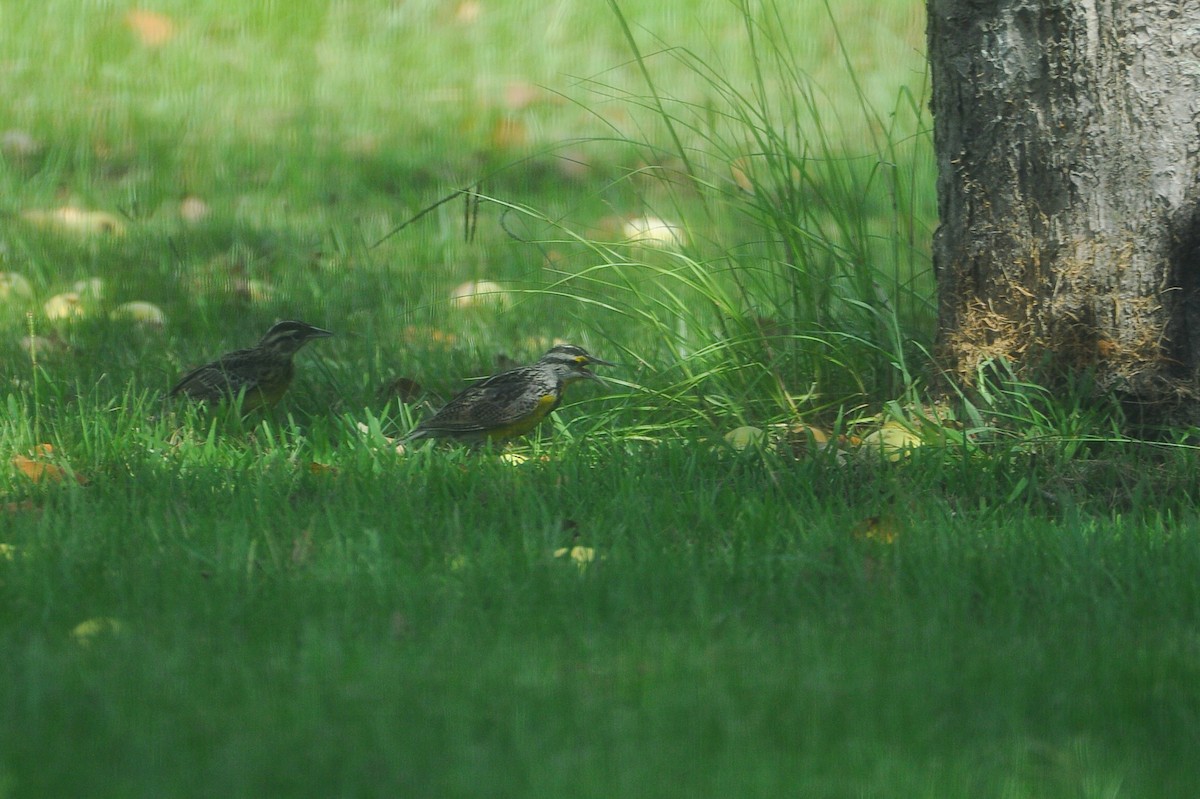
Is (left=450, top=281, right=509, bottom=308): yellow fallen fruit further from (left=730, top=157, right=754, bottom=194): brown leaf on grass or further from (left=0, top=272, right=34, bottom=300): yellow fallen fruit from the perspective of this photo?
(left=0, top=272, right=34, bottom=300): yellow fallen fruit

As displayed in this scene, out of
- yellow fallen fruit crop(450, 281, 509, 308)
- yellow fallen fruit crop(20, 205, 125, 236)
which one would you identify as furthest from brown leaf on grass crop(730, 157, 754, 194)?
yellow fallen fruit crop(20, 205, 125, 236)

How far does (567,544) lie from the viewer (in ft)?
12.6

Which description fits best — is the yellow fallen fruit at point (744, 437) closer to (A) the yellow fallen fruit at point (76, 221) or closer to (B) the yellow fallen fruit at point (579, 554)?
(B) the yellow fallen fruit at point (579, 554)

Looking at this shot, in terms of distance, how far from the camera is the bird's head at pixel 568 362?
5.32 m

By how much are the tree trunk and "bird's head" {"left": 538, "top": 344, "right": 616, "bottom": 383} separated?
136 cm

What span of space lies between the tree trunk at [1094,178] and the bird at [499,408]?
142 centimetres

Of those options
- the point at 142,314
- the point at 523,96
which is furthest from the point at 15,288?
the point at 523,96

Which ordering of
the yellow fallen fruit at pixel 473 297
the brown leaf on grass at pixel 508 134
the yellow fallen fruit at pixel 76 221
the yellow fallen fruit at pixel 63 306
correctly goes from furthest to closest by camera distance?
the brown leaf on grass at pixel 508 134 → the yellow fallen fruit at pixel 76 221 → the yellow fallen fruit at pixel 473 297 → the yellow fallen fruit at pixel 63 306

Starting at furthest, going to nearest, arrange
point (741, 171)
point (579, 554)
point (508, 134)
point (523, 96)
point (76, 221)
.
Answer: point (523, 96), point (508, 134), point (76, 221), point (741, 171), point (579, 554)

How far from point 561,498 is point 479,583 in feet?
2.70

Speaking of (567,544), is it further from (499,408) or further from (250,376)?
(250,376)

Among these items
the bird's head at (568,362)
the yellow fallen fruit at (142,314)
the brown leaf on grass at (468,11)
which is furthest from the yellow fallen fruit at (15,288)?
the brown leaf on grass at (468,11)

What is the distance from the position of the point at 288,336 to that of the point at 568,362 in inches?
43.1

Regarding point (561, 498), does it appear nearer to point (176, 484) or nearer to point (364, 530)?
point (364, 530)
